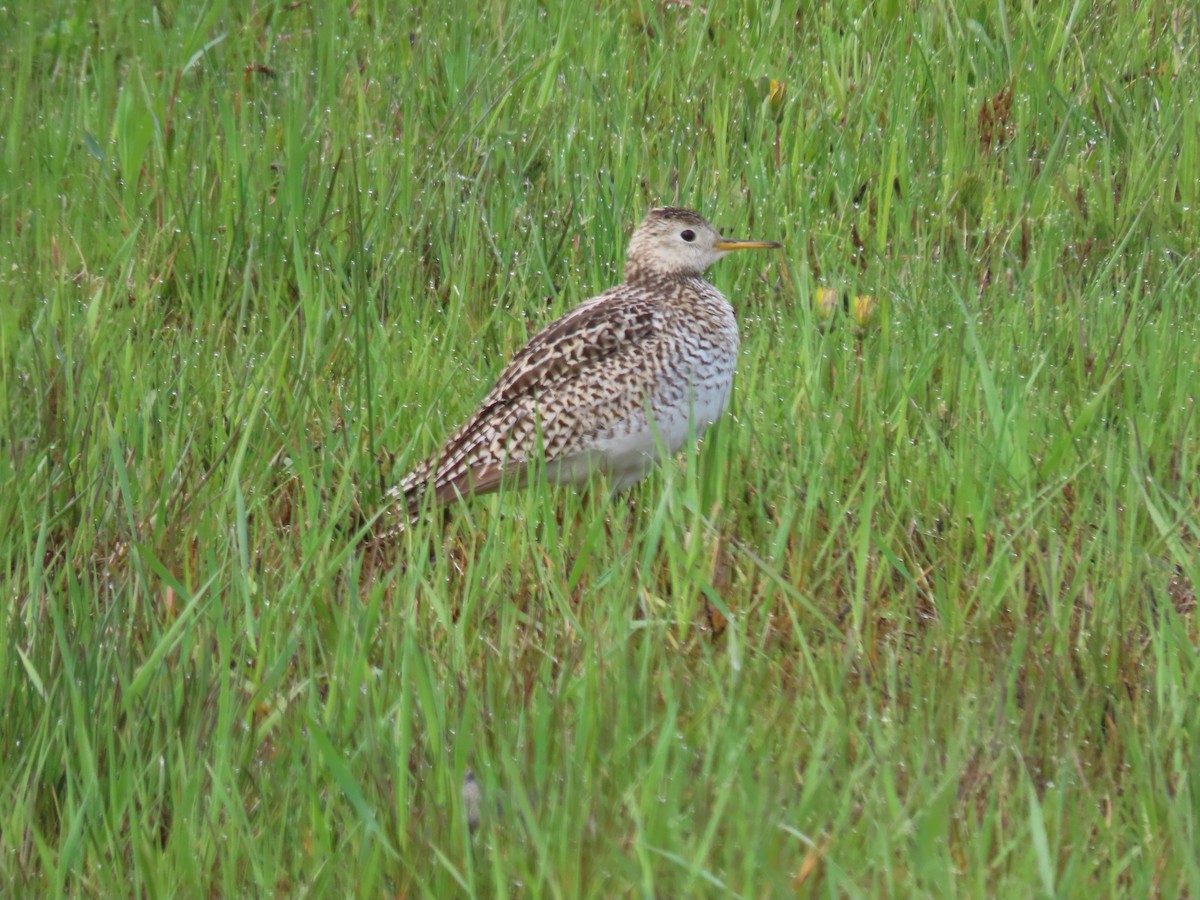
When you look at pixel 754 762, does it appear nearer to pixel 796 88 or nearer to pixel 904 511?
pixel 904 511

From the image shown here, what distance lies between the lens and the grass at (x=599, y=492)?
274 cm

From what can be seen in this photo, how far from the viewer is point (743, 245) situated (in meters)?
5.04

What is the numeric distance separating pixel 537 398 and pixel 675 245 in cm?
85

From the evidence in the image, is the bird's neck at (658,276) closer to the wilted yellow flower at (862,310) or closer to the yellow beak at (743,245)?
the yellow beak at (743,245)

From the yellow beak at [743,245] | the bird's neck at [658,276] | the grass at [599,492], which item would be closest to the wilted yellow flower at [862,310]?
the grass at [599,492]

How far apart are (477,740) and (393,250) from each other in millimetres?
2792

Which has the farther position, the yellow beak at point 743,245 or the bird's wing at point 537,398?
the yellow beak at point 743,245

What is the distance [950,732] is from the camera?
288 centimetres

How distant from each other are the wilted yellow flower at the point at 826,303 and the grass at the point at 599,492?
0.05 meters

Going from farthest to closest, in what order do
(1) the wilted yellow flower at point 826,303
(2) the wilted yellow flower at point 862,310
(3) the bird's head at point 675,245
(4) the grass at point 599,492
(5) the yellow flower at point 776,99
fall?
(5) the yellow flower at point 776,99, (3) the bird's head at point 675,245, (1) the wilted yellow flower at point 826,303, (2) the wilted yellow flower at point 862,310, (4) the grass at point 599,492

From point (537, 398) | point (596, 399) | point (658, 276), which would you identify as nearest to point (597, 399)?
point (596, 399)

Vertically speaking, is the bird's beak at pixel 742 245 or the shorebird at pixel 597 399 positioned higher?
the bird's beak at pixel 742 245

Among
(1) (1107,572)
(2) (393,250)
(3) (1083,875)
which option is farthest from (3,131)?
(3) (1083,875)

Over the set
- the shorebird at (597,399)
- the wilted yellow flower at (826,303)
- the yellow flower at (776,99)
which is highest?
the yellow flower at (776,99)
